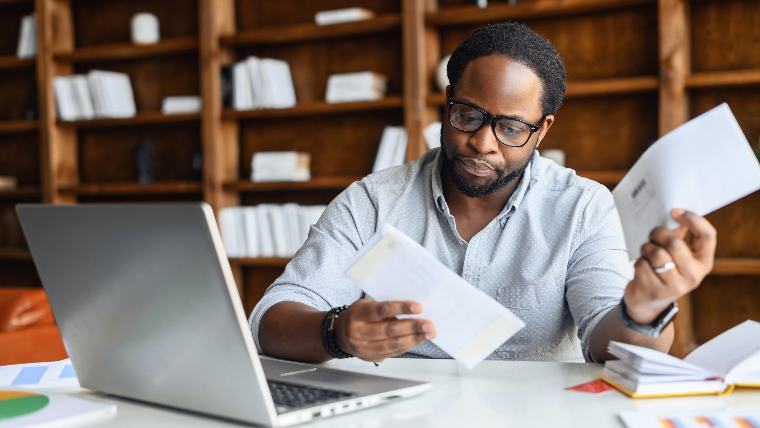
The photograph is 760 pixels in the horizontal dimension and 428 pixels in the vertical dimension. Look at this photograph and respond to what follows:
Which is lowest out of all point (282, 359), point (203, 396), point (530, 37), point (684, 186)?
point (282, 359)

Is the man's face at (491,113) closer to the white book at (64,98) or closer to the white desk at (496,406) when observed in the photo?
the white desk at (496,406)

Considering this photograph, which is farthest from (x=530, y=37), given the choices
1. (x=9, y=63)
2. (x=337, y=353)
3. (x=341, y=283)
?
(x=9, y=63)

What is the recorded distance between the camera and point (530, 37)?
178 cm

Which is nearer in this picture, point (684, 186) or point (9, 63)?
point (684, 186)

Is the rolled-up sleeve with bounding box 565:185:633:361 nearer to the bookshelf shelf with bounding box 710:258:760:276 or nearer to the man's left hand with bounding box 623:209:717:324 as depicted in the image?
the man's left hand with bounding box 623:209:717:324

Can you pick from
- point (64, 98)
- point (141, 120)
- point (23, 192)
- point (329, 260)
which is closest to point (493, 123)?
point (329, 260)

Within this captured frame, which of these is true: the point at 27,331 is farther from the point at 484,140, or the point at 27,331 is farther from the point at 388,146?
the point at 484,140

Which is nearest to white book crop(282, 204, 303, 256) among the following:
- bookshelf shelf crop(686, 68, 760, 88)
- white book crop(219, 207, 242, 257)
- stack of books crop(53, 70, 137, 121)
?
white book crop(219, 207, 242, 257)

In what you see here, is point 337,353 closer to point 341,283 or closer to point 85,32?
point 341,283

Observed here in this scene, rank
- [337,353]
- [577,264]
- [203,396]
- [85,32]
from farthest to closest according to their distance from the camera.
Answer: [85,32], [577,264], [337,353], [203,396]

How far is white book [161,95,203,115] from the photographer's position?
159 inches

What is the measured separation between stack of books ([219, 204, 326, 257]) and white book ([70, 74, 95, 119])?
102 cm

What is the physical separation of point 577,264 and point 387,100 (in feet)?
6.76

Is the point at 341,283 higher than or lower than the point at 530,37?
lower
